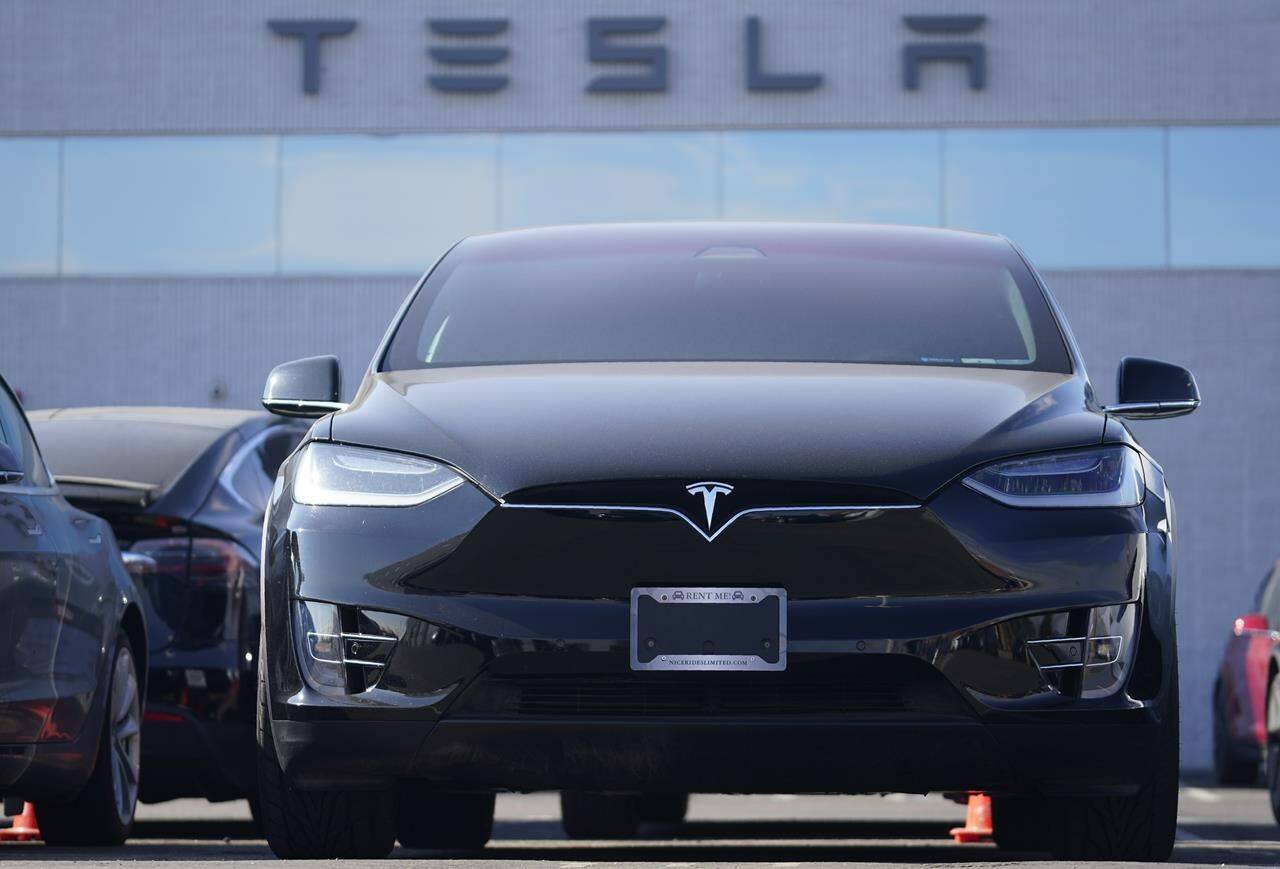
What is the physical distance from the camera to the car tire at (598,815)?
8.90 meters

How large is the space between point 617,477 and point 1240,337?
19614 millimetres

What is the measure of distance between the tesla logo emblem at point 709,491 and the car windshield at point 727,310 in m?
0.88

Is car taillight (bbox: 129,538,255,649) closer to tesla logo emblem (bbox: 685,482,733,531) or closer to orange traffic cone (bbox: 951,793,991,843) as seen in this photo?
orange traffic cone (bbox: 951,793,991,843)

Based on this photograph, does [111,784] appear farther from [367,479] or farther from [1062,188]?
[1062,188]

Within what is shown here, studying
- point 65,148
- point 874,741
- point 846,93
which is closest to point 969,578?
point 874,741

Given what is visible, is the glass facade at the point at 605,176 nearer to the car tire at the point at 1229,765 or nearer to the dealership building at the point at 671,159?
the dealership building at the point at 671,159

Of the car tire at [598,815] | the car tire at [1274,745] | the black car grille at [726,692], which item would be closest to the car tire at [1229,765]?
the car tire at [1274,745]

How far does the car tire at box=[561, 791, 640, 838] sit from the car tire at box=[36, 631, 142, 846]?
210 cm

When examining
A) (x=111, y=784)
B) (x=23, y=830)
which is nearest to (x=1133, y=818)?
(x=111, y=784)

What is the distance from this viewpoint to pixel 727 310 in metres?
5.64

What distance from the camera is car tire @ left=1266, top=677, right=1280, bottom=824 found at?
32.7 ft

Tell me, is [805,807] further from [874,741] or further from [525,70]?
[525,70]

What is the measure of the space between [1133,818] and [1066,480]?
2.56 feet

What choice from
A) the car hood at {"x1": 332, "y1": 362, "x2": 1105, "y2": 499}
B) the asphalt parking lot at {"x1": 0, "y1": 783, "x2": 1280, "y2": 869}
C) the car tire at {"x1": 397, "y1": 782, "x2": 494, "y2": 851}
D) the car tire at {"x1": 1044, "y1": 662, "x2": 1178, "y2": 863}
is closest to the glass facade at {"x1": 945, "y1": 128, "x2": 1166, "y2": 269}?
the asphalt parking lot at {"x1": 0, "y1": 783, "x2": 1280, "y2": 869}
